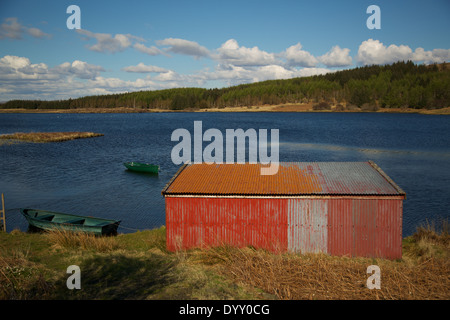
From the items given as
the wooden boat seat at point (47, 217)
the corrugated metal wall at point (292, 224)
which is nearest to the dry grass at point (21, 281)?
the corrugated metal wall at point (292, 224)

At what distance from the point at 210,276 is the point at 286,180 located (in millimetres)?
6311

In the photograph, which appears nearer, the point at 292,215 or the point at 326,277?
the point at 326,277

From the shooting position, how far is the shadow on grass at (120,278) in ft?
36.8

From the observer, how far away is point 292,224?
15.7 meters

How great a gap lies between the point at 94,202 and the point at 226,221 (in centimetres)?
1620

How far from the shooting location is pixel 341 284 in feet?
37.6

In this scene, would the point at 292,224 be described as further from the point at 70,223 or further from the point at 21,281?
the point at 70,223

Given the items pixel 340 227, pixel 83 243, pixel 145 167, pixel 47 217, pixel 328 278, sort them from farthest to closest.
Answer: pixel 145 167 < pixel 47 217 < pixel 83 243 < pixel 340 227 < pixel 328 278

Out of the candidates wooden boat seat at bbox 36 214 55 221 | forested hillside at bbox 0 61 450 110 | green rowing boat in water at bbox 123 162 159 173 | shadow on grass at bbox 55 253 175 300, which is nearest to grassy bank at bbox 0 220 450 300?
shadow on grass at bbox 55 253 175 300

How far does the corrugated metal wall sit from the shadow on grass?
81.2 inches

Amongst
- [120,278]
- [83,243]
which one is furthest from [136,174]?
[120,278]

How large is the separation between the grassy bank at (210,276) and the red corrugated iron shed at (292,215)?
774 mm
